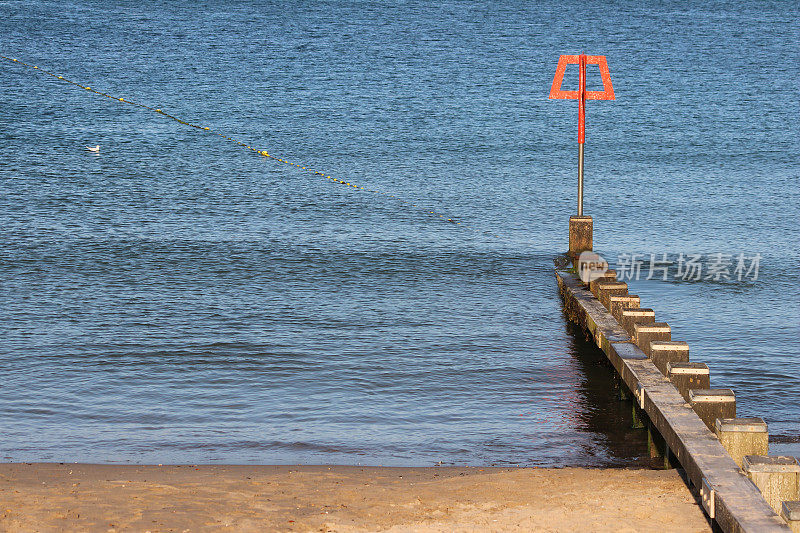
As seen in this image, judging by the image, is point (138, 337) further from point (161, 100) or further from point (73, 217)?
point (161, 100)

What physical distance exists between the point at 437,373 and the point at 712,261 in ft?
30.4

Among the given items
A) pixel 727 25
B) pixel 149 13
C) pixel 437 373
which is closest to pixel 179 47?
pixel 149 13

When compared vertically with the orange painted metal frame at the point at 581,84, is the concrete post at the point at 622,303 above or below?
below

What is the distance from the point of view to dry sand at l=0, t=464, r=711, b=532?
7559 mm

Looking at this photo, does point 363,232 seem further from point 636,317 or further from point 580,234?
point 636,317

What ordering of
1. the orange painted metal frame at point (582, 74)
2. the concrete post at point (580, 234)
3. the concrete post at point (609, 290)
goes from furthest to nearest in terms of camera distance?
the concrete post at point (580, 234)
the orange painted metal frame at point (582, 74)
the concrete post at point (609, 290)

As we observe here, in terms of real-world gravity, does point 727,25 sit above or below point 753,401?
above

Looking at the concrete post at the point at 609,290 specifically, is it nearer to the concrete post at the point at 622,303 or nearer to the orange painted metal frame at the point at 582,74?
the concrete post at the point at 622,303

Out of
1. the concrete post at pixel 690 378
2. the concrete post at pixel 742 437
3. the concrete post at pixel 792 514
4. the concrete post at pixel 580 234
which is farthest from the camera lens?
the concrete post at pixel 580 234

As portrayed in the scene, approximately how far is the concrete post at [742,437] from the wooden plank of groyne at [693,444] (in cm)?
8

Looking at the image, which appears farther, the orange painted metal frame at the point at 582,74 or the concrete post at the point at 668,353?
the orange painted metal frame at the point at 582,74

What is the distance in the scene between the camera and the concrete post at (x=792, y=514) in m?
6.12

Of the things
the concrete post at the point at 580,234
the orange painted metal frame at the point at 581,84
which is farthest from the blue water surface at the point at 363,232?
the orange painted metal frame at the point at 581,84

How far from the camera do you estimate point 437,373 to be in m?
12.6
